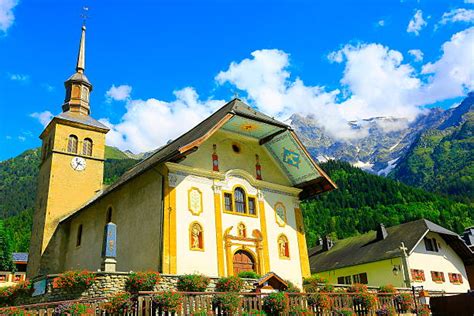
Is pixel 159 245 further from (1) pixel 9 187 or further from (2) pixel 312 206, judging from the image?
(1) pixel 9 187

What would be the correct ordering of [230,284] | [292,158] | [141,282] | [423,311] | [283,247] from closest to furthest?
[141,282] → [230,284] → [423,311] → [283,247] → [292,158]

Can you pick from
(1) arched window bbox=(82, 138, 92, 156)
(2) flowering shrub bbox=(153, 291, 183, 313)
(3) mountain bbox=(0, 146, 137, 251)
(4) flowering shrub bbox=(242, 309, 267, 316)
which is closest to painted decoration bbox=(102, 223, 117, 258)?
(2) flowering shrub bbox=(153, 291, 183, 313)

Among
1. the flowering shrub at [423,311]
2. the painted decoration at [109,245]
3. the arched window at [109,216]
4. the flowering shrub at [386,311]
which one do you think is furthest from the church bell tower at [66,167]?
the flowering shrub at [423,311]


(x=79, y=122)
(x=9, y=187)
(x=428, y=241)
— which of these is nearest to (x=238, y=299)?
(x=79, y=122)

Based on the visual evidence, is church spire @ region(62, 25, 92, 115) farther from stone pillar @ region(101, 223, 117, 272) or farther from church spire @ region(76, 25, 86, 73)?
stone pillar @ region(101, 223, 117, 272)

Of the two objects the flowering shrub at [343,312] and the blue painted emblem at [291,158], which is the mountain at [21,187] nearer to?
the blue painted emblem at [291,158]

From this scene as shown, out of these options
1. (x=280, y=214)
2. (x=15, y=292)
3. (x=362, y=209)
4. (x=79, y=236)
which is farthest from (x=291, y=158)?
(x=362, y=209)

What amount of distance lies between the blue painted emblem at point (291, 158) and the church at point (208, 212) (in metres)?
0.06

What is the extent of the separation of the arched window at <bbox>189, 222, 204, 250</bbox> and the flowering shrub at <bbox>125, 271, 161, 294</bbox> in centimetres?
464

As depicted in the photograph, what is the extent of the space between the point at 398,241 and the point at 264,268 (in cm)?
2023

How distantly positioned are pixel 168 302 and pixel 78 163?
26197 mm

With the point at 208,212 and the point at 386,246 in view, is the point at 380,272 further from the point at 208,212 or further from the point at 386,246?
the point at 208,212

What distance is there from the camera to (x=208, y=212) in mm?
24141

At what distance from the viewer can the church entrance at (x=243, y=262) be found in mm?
24033
